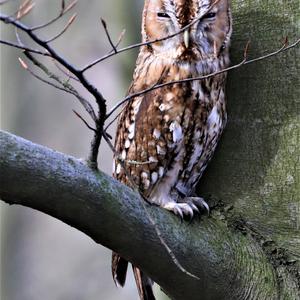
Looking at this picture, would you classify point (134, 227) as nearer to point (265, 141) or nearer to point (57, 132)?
point (265, 141)

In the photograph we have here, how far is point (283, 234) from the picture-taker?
7.61 ft

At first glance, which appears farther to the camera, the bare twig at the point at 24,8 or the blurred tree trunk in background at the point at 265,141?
the blurred tree trunk in background at the point at 265,141

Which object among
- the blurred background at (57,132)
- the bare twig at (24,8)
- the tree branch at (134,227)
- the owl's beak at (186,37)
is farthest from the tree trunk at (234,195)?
the blurred background at (57,132)

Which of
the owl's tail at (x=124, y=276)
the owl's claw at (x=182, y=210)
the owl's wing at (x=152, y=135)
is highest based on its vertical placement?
the owl's wing at (x=152, y=135)

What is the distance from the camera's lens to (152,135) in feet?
8.45

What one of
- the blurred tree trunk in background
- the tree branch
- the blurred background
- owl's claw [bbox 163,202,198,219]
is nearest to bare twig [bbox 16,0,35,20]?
the tree branch

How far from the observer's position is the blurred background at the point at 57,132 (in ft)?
16.3

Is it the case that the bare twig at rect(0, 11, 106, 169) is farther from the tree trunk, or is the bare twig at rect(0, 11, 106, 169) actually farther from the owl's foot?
the owl's foot

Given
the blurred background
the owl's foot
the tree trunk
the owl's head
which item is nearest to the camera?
the tree trunk

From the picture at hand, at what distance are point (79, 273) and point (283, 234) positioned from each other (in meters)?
4.62

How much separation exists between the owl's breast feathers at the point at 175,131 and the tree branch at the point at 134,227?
332 mm

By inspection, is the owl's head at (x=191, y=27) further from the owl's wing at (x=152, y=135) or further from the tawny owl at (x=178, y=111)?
the owl's wing at (x=152, y=135)

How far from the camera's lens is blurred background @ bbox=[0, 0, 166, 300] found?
4.97m

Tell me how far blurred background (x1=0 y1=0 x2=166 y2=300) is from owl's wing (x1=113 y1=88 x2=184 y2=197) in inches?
37.2
